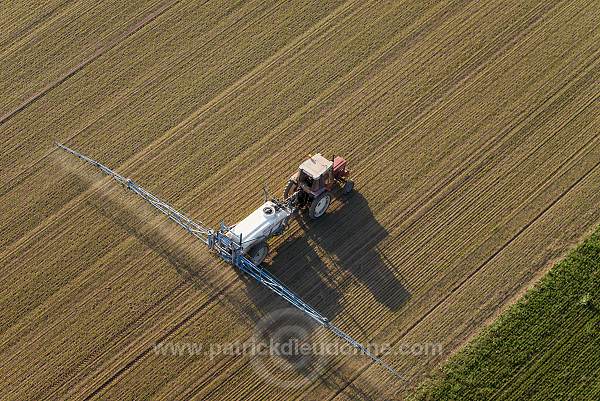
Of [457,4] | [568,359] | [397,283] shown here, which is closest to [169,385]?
[397,283]

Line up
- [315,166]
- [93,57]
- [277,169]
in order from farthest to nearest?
[93,57] → [277,169] → [315,166]

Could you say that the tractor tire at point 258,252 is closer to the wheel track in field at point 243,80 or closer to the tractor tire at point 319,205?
the tractor tire at point 319,205

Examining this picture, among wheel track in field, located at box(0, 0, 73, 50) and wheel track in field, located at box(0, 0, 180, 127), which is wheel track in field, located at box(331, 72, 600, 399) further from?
wheel track in field, located at box(0, 0, 73, 50)

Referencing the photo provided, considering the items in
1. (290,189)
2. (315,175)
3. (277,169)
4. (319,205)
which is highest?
(277,169)

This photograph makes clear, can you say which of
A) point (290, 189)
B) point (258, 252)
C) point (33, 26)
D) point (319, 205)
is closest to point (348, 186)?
point (319, 205)

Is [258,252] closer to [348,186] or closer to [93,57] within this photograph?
[348,186]

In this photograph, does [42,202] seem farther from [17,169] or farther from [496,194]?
[496,194]

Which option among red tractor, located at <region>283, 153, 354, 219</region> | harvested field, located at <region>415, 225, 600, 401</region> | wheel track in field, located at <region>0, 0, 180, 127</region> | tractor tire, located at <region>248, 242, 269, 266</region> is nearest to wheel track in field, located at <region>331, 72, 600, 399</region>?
harvested field, located at <region>415, 225, 600, 401</region>
